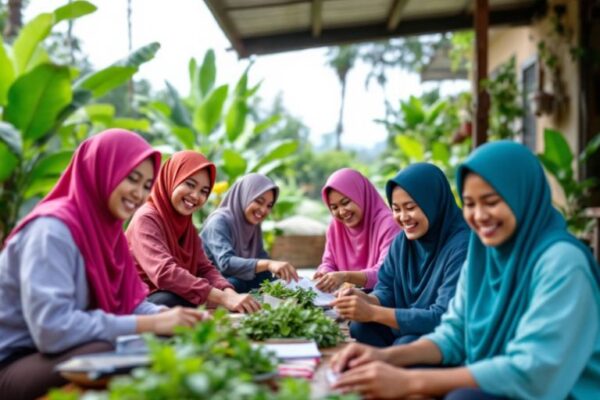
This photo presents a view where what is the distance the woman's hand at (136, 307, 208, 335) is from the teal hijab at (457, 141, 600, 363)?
857mm

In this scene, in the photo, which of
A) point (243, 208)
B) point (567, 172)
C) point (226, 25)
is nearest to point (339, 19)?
point (226, 25)

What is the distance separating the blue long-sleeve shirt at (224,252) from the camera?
14.5 ft

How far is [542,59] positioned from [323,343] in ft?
23.0

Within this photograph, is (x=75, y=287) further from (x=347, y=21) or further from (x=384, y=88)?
(x=384, y=88)

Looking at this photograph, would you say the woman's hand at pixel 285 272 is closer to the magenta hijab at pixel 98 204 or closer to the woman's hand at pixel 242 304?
the woman's hand at pixel 242 304

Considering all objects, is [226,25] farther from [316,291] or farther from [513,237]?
[513,237]

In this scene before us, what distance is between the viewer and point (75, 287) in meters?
2.33

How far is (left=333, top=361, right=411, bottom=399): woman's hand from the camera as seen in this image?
6.16 ft

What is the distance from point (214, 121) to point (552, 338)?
22.6 feet

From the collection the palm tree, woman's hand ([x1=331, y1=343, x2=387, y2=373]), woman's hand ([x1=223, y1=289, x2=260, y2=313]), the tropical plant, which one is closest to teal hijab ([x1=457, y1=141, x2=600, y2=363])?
woman's hand ([x1=331, y1=343, x2=387, y2=373])

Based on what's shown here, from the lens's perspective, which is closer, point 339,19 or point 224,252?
point 224,252

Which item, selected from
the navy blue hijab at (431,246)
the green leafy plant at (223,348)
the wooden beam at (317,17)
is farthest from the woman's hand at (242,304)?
the wooden beam at (317,17)

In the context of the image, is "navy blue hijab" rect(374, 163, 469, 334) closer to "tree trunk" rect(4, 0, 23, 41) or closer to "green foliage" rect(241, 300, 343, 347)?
"green foliage" rect(241, 300, 343, 347)

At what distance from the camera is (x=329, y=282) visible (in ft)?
11.9
